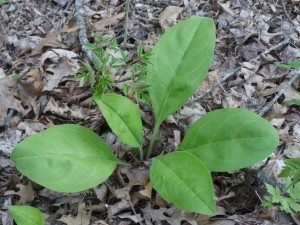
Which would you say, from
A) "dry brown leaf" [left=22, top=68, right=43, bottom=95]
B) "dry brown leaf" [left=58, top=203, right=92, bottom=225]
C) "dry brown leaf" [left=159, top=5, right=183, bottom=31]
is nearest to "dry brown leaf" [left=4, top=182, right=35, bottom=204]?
"dry brown leaf" [left=58, top=203, right=92, bottom=225]

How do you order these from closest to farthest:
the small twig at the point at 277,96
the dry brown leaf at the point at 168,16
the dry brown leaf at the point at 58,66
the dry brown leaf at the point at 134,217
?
the dry brown leaf at the point at 134,217 < the small twig at the point at 277,96 < the dry brown leaf at the point at 58,66 < the dry brown leaf at the point at 168,16

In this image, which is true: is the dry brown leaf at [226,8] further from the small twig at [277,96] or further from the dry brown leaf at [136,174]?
the dry brown leaf at [136,174]

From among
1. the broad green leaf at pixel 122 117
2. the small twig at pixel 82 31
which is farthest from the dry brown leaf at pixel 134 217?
the small twig at pixel 82 31

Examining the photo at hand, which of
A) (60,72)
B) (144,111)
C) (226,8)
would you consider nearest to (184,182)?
(144,111)

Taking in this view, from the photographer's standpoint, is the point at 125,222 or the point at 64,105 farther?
→ the point at 64,105

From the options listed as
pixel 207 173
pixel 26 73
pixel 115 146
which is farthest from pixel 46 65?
pixel 207 173

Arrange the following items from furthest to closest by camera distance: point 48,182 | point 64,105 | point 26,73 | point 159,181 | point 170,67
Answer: point 26,73 → point 64,105 → point 170,67 → point 159,181 → point 48,182

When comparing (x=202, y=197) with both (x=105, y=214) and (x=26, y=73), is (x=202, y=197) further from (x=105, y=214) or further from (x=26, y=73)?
(x=26, y=73)

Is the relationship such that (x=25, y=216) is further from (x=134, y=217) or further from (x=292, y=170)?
(x=292, y=170)
